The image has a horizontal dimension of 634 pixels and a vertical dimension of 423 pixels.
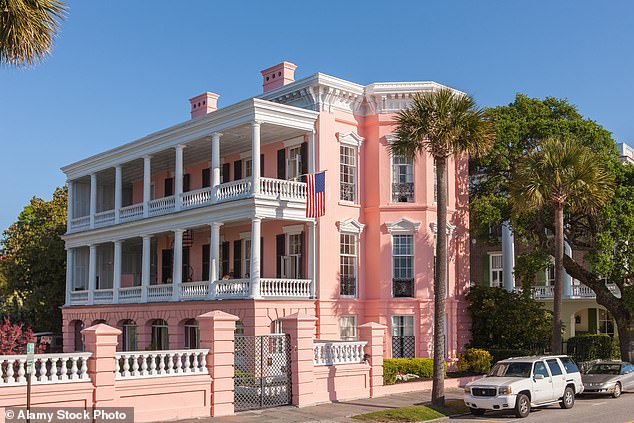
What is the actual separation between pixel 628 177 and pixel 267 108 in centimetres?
1606

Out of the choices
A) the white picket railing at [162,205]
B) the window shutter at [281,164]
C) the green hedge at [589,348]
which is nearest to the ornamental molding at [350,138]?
the window shutter at [281,164]

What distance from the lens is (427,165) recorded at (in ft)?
111

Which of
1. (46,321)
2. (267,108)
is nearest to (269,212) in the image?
(267,108)

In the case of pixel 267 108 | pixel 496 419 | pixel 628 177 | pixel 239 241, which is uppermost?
pixel 267 108

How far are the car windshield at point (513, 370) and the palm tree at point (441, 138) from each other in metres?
1.66

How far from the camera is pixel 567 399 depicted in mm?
23969

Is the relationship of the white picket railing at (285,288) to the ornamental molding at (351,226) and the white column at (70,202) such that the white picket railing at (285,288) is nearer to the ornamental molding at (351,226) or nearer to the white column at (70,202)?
the ornamental molding at (351,226)

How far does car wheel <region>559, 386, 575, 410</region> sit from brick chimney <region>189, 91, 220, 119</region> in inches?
1036

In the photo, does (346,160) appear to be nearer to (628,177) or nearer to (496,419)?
(628,177)

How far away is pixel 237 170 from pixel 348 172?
19.6 ft

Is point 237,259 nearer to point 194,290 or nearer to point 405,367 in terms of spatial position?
point 194,290

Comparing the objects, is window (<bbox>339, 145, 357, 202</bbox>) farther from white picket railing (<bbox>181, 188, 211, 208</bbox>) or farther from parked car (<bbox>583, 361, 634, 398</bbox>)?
parked car (<bbox>583, 361, 634, 398</bbox>)

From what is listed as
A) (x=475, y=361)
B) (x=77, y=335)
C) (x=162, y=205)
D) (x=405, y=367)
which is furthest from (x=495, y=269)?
(x=77, y=335)

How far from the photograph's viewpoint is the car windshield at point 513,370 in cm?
2303
